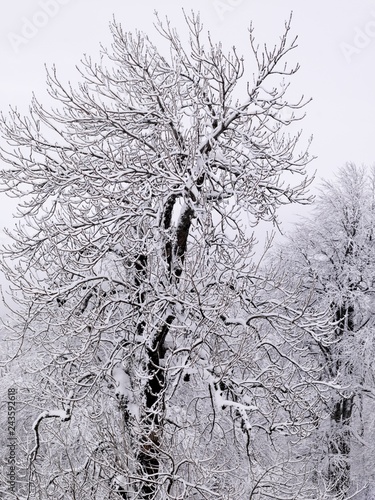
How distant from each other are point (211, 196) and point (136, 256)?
107cm

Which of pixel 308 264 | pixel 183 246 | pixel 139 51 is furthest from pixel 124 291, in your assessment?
pixel 308 264

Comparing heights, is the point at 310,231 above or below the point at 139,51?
below

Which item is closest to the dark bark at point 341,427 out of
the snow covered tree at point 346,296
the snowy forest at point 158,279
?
the snow covered tree at point 346,296

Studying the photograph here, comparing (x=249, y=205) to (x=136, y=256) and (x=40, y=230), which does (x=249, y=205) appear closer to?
(x=136, y=256)

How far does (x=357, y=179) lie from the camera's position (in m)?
13.2

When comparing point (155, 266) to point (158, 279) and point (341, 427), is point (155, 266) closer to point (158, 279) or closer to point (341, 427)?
point (158, 279)

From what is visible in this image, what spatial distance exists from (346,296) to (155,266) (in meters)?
7.55

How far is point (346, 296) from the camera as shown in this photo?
468 inches

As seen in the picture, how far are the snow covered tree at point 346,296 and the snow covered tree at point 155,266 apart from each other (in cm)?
541

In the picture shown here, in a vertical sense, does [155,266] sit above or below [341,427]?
above

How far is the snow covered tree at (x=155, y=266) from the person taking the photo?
5328 mm

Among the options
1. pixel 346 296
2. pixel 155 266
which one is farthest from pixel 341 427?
pixel 155 266

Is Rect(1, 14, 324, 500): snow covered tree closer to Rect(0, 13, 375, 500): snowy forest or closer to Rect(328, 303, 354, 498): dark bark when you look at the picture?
Rect(0, 13, 375, 500): snowy forest

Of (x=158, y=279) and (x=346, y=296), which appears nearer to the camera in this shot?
(x=158, y=279)
